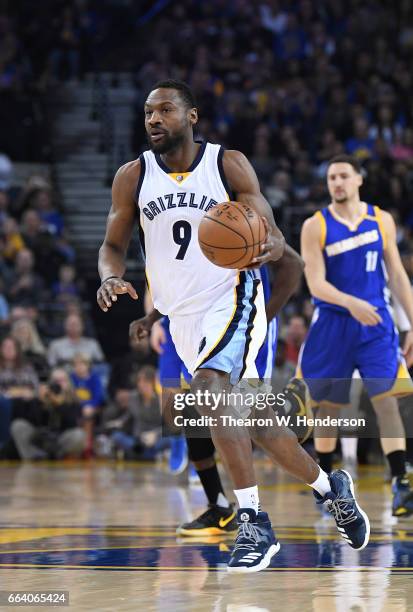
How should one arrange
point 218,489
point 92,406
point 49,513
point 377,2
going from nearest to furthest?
1. point 218,489
2. point 49,513
3. point 92,406
4. point 377,2

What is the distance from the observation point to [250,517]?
5172 mm

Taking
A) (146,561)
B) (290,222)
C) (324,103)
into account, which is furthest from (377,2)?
(146,561)

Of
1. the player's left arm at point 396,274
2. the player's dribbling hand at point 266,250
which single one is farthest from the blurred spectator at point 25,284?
the player's dribbling hand at point 266,250

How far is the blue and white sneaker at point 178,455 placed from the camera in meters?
10.3

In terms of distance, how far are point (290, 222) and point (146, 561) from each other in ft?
37.0

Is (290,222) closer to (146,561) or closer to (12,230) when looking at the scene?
(12,230)

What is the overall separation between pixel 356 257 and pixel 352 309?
386mm

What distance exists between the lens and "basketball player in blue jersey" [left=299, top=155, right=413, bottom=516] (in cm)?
752

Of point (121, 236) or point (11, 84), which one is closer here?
point (121, 236)

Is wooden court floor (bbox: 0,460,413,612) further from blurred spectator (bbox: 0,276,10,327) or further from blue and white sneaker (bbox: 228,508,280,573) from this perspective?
blurred spectator (bbox: 0,276,10,327)

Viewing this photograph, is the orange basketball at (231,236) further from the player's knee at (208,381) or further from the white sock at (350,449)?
the white sock at (350,449)

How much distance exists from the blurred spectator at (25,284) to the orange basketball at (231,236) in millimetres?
9829

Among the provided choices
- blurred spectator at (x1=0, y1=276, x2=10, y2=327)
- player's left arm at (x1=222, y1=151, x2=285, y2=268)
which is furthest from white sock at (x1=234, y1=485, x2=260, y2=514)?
blurred spectator at (x1=0, y1=276, x2=10, y2=327)

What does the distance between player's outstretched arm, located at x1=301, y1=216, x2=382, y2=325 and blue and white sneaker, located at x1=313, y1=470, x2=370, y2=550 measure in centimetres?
211
